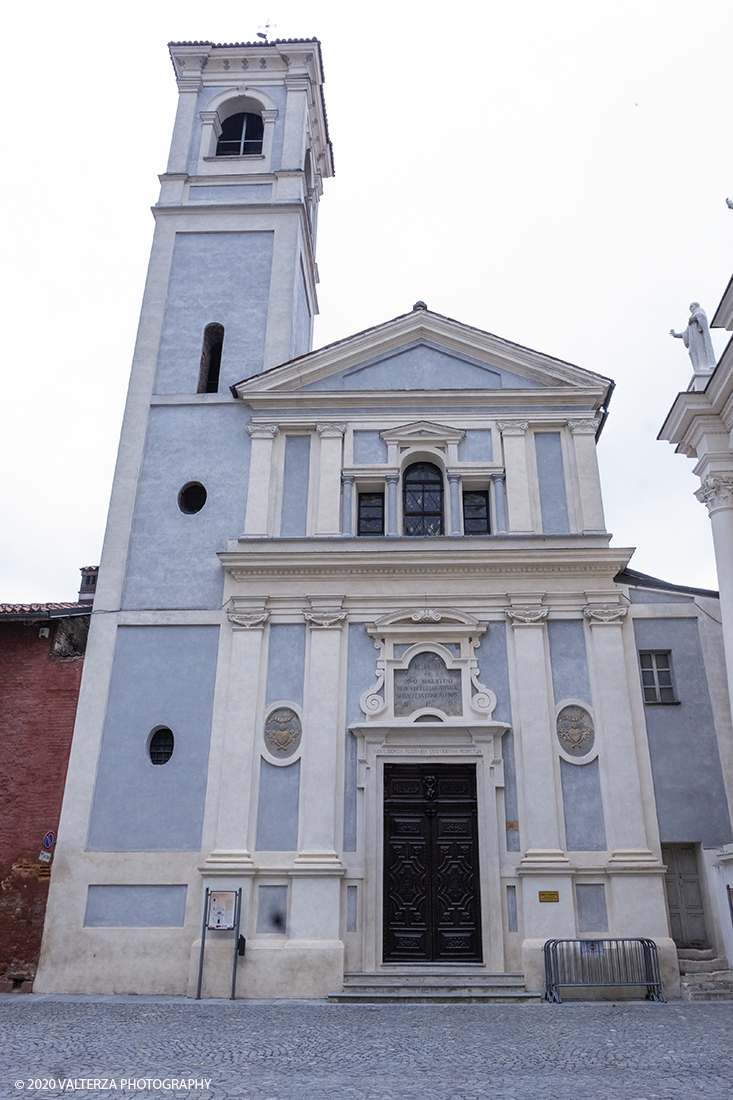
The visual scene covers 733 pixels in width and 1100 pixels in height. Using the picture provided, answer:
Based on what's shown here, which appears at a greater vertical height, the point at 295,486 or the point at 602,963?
the point at 295,486

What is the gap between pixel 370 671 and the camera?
13.7 metres

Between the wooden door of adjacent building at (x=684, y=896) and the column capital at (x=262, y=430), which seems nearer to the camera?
the wooden door of adjacent building at (x=684, y=896)

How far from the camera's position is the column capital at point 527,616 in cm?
1378

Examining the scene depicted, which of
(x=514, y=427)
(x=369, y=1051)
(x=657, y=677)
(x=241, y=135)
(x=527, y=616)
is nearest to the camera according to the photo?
(x=369, y=1051)

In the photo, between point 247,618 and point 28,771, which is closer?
point 28,771

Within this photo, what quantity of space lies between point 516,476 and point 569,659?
3382mm

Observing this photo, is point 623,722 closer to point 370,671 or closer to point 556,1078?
Result: point 370,671

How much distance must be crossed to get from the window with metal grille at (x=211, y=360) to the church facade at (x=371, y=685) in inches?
3.9

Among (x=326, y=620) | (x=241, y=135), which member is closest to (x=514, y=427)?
(x=326, y=620)

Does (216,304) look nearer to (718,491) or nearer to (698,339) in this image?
(698,339)

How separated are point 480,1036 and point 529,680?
5920 mm

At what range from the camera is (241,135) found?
19.8 m

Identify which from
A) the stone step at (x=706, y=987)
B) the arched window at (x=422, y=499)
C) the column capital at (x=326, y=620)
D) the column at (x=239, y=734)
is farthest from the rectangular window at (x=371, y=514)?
the stone step at (x=706, y=987)

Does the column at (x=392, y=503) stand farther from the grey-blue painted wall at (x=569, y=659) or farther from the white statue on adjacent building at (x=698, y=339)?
the white statue on adjacent building at (x=698, y=339)
